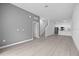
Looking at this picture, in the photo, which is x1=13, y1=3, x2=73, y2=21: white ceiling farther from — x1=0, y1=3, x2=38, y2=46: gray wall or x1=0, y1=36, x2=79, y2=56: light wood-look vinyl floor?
x1=0, y1=36, x2=79, y2=56: light wood-look vinyl floor

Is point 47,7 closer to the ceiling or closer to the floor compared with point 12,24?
closer to the ceiling

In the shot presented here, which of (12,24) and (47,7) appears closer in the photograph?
(12,24)

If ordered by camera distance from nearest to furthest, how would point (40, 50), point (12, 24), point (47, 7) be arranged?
point (40, 50) → point (12, 24) → point (47, 7)

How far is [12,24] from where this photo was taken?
5.08 metres

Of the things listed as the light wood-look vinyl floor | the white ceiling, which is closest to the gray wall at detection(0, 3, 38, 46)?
the white ceiling

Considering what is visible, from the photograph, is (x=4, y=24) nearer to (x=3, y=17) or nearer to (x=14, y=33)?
(x=3, y=17)

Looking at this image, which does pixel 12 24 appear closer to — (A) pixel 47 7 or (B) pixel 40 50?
(B) pixel 40 50

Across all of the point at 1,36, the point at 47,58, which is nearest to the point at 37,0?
the point at 47,58

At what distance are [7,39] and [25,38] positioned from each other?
202cm

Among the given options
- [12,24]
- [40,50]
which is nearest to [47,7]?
[12,24]

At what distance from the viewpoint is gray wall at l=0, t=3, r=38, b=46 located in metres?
4.46

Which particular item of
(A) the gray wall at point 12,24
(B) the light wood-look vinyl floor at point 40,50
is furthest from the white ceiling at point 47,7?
(B) the light wood-look vinyl floor at point 40,50

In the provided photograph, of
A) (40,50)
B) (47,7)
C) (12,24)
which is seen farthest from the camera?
(47,7)

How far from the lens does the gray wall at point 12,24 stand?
446cm
